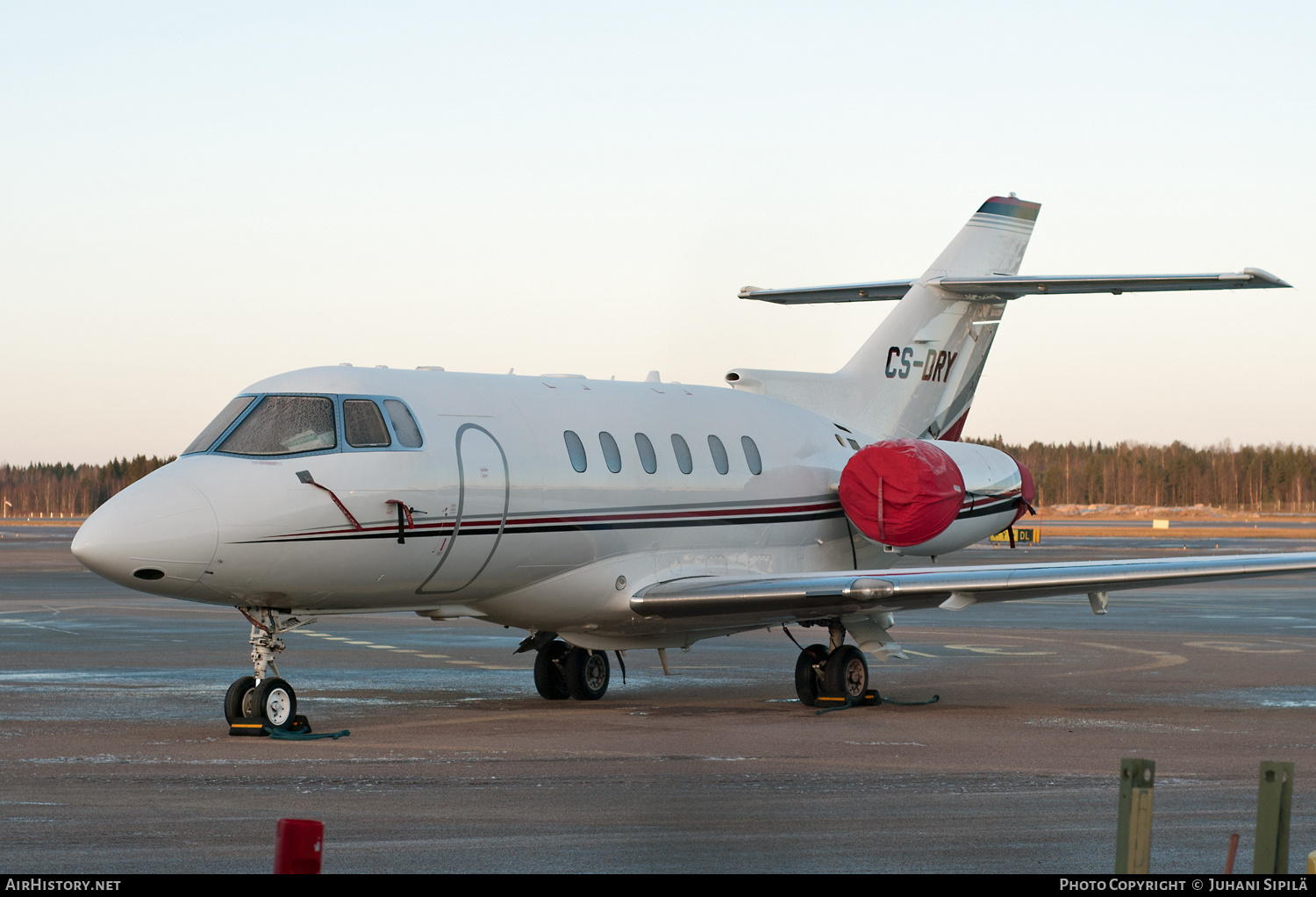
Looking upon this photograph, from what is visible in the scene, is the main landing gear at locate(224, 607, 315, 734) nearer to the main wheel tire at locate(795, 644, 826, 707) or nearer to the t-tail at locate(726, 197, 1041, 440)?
the main wheel tire at locate(795, 644, 826, 707)

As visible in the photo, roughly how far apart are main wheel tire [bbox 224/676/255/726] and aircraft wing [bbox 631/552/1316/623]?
12.9 ft

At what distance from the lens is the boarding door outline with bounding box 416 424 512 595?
13984 mm

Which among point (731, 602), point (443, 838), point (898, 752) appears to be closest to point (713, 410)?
point (731, 602)

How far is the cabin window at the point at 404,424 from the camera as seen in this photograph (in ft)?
45.2

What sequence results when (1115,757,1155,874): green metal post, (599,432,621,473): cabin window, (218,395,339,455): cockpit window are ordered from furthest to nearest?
(599,432,621,473): cabin window → (218,395,339,455): cockpit window → (1115,757,1155,874): green metal post

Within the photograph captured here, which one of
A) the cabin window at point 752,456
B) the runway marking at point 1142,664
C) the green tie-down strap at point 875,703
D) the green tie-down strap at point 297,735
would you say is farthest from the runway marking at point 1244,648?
the green tie-down strap at point 297,735

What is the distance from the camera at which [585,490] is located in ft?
49.6

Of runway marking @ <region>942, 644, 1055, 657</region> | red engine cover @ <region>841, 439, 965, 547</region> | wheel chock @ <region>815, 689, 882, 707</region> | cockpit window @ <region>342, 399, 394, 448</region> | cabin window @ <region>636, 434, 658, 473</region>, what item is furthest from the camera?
runway marking @ <region>942, 644, 1055, 657</region>

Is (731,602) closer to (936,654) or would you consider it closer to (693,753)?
(693,753)

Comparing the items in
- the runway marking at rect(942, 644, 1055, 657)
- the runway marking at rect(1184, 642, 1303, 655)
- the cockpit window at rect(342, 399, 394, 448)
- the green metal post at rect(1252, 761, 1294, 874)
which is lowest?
the runway marking at rect(942, 644, 1055, 657)

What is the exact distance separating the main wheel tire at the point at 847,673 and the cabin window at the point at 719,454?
7.30ft

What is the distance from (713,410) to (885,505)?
2.13 meters

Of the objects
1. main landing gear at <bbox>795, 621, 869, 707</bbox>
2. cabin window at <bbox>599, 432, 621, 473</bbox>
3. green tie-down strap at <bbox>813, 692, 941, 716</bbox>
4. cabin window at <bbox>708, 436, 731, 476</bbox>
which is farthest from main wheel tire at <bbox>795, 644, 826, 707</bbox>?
cabin window at <bbox>599, 432, 621, 473</bbox>

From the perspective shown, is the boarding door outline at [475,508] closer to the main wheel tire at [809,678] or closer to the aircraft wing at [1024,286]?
the main wheel tire at [809,678]
